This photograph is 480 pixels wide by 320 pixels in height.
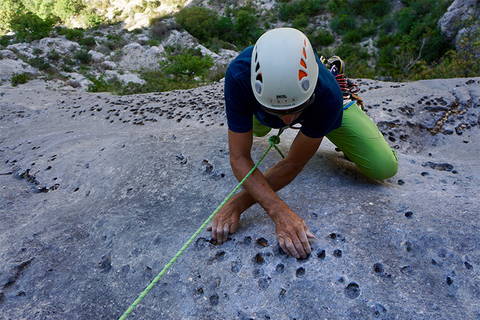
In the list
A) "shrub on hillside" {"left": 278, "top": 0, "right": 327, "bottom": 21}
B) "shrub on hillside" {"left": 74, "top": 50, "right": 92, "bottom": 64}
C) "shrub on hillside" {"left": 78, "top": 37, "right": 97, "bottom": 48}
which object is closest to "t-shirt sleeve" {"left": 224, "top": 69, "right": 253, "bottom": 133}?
"shrub on hillside" {"left": 74, "top": 50, "right": 92, "bottom": 64}

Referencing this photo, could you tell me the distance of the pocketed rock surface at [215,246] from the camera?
1.82 m

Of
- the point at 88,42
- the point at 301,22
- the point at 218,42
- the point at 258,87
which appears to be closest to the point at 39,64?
the point at 88,42

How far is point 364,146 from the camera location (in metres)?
2.70

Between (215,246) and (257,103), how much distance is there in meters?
0.89

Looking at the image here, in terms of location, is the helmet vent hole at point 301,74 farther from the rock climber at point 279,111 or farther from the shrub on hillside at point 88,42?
the shrub on hillside at point 88,42

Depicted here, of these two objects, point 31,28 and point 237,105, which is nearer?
point 237,105

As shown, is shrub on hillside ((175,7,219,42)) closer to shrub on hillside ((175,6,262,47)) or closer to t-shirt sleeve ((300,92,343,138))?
shrub on hillside ((175,6,262,47))

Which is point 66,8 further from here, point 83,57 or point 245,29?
point 83,57

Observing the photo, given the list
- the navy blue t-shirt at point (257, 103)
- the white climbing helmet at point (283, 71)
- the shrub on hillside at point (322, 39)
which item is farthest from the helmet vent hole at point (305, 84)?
the shrub on hillside at point (322, 39)

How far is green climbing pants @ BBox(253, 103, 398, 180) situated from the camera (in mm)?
2629

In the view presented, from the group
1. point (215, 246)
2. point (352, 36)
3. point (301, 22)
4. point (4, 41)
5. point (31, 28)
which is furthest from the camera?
point (301, 22)

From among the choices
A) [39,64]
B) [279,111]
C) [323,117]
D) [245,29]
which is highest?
[279,111]

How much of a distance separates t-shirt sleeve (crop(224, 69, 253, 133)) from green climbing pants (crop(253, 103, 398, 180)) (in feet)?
3.11

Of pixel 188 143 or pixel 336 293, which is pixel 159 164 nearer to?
pixel 188 143
